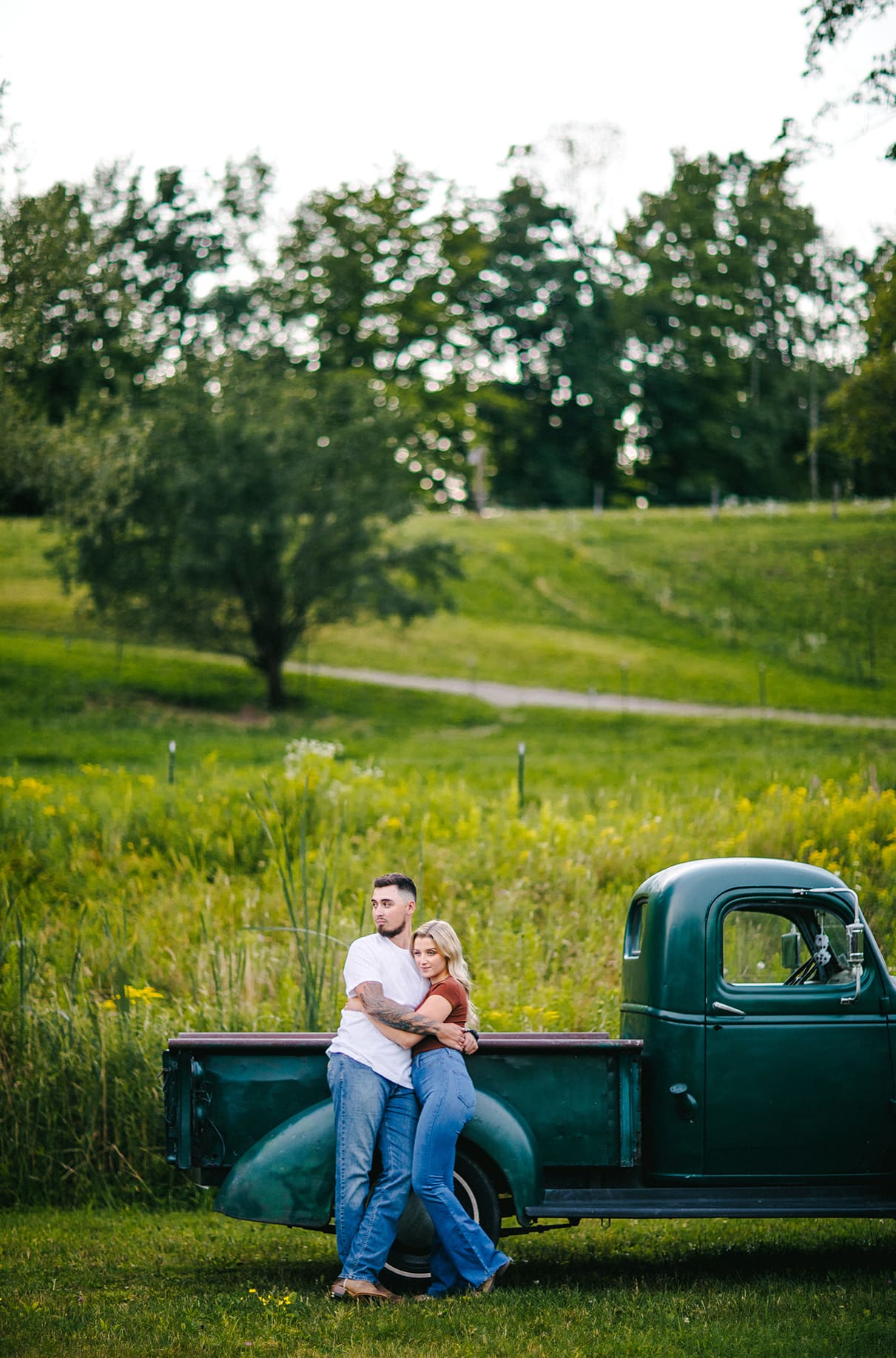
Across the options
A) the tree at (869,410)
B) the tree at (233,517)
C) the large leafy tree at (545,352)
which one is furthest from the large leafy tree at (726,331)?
the tree at (233,517)

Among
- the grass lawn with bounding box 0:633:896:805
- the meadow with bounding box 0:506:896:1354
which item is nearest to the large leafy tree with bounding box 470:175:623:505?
the meadow with bounding box 0:506:896:1354

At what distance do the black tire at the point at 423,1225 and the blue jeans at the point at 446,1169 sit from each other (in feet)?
0.47

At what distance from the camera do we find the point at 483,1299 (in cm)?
593

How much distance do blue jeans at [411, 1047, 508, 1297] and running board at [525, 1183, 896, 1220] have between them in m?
0.33

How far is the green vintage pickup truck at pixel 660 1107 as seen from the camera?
6.23m

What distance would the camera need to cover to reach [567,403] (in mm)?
62375

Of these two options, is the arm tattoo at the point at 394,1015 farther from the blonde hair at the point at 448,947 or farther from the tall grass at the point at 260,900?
the tall grass at the point at 260,900

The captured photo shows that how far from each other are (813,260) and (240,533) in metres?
45.2

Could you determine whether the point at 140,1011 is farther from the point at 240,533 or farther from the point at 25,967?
the point at 240,533

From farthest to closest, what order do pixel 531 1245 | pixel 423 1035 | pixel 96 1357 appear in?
pixel 531 1245 < pixel 423 1035 < pixel 96 1357

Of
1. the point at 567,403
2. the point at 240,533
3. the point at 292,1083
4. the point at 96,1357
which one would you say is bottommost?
the point at 96,1357

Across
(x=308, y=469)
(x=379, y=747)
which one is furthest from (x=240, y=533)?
(x=379, y=747)

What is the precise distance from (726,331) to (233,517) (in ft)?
141

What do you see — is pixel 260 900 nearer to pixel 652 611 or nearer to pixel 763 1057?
pixel 763 1057
